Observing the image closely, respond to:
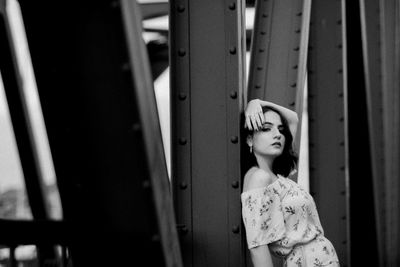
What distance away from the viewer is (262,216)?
314 centimetres

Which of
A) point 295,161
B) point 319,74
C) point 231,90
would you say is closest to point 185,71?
point 231,90

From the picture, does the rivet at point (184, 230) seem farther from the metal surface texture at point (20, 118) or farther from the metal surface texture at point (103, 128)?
the metal surface texture at point (20, 118)

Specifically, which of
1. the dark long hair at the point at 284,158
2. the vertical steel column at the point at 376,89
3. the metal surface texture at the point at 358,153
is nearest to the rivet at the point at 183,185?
the dark long hair at the point at 284,158

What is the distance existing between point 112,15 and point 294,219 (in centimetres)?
177

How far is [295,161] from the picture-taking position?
350 centimetres

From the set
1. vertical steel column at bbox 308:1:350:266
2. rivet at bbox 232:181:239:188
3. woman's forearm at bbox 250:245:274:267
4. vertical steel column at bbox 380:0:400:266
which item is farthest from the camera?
vertical steel column at bbox 380:0:400:266

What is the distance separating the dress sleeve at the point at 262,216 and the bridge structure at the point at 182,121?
0.26 ft

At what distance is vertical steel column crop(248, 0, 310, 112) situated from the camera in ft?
13.6

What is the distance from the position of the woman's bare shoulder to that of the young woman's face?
0.09 metres

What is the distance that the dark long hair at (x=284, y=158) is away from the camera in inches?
129

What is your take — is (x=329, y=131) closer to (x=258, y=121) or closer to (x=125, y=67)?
(x=258, y=121)

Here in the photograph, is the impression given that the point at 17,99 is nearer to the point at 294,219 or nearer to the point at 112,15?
the point at 294,219

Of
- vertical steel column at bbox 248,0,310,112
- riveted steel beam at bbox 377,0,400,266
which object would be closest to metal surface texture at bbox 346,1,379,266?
riveted steel beam at bbox 377,0,400,266

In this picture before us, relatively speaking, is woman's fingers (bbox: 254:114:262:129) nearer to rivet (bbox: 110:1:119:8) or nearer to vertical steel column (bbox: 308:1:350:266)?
rivet (bbox: 110:1:119:8)
